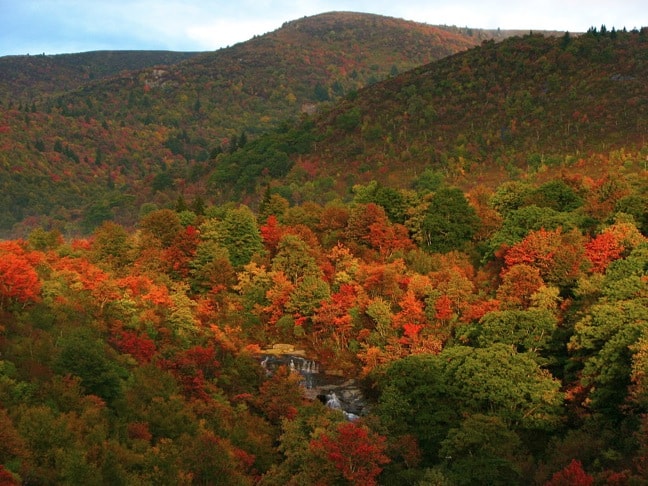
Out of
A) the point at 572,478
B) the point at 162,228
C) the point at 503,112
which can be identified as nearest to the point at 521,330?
the point at 572,478

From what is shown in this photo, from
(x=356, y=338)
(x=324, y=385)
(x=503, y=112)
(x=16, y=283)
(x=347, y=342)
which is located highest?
(x=503, y=112)

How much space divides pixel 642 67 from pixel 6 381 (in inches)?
5184

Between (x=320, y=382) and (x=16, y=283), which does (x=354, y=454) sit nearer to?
(x=320, y=382)

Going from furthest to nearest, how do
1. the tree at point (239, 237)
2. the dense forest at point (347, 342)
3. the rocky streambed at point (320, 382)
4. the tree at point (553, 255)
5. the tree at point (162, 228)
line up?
the tree at point (162, 228)
the tree at point (239, 237)
the tree at point (553, 255)
the rocky streambed at point (320, 382)
the dense forest at point (347, 342)

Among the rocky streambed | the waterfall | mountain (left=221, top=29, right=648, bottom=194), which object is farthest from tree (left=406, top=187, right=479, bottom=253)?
mountain (left=221, top=29, right=648, bottom=194)

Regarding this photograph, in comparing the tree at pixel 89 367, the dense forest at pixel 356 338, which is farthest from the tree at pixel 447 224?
the tree at pixel 89 367

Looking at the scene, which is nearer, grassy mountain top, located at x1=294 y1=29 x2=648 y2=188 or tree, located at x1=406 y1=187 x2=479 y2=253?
tree, located at x1=406 y1=187 x2=479 y2=253

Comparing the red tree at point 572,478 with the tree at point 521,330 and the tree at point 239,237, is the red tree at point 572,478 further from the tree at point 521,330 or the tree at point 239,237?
the tree at point 239,237

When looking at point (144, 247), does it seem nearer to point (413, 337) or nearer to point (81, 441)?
point (413, 337)

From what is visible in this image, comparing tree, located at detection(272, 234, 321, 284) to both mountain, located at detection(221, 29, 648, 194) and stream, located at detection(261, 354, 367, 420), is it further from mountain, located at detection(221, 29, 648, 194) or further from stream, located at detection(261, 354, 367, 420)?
mountain, located at detection(221, 29, 648, 194)

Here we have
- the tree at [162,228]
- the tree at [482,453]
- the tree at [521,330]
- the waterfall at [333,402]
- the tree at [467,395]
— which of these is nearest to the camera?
the tree at [482,453]

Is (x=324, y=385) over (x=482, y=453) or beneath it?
beneath

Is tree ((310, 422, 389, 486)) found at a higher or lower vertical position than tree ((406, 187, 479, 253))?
lower

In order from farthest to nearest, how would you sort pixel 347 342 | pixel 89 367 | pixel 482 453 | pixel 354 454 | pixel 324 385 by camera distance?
pixel 347 342, pixel 324 385, pixel 89 367, pixel 482 453, pixel 354 454
